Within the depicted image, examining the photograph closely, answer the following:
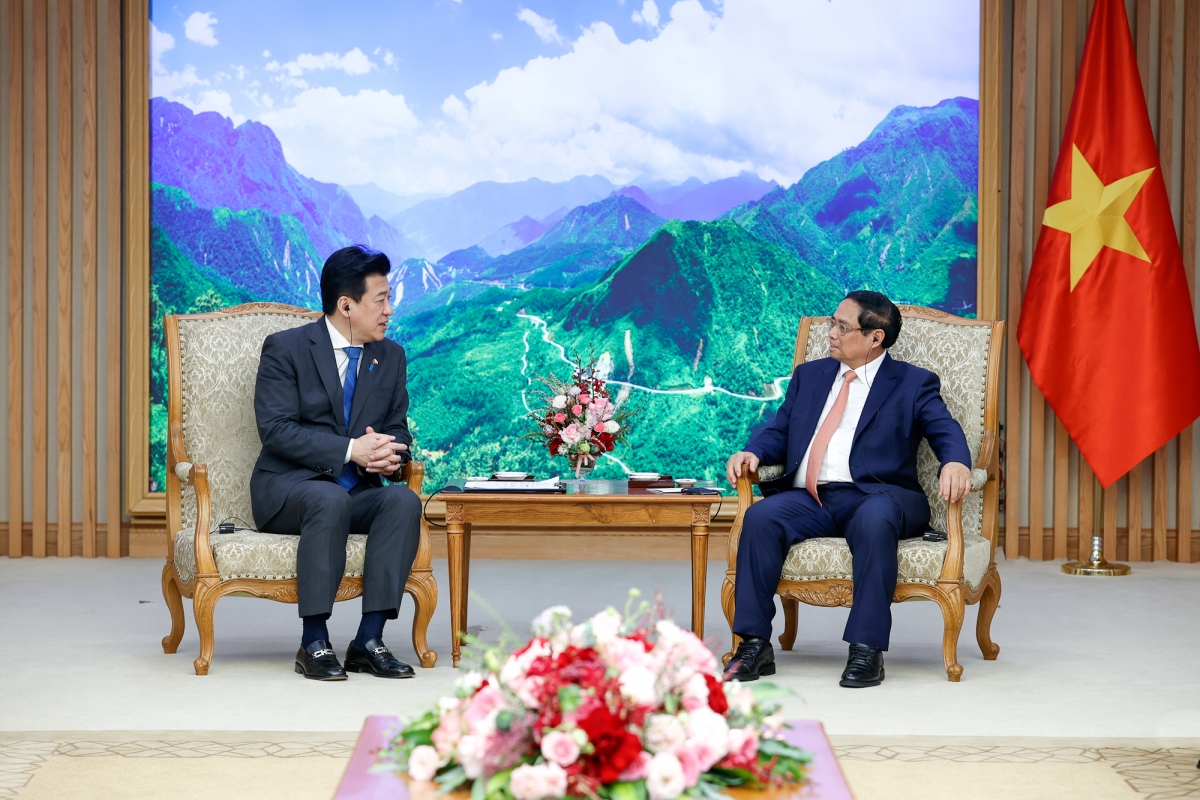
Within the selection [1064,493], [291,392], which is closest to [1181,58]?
[1064,493]

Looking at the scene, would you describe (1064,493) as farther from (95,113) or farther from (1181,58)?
(95,113)

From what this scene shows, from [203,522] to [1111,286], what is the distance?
13.6ft

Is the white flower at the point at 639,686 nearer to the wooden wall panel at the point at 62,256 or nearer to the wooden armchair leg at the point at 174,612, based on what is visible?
the wooden armchair leg at the point at 174,612

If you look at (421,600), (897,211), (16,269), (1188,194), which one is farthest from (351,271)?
(1188,194)

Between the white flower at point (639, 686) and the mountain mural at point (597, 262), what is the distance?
15.5 feet

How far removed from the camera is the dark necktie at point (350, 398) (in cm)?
377

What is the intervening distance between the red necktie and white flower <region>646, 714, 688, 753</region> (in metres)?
2.33

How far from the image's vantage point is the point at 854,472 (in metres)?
3.73

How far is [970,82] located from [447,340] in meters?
3.07

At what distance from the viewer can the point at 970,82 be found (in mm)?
6227

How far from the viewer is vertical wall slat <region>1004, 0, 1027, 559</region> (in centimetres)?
595

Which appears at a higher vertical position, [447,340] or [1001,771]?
[447,340]

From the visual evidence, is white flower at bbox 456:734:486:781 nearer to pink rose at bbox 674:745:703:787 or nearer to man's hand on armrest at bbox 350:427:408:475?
pink rose at bbox 674:745:703:787

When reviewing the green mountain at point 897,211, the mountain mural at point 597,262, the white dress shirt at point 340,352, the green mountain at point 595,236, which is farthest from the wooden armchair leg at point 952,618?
the green mountain at point 595,236
